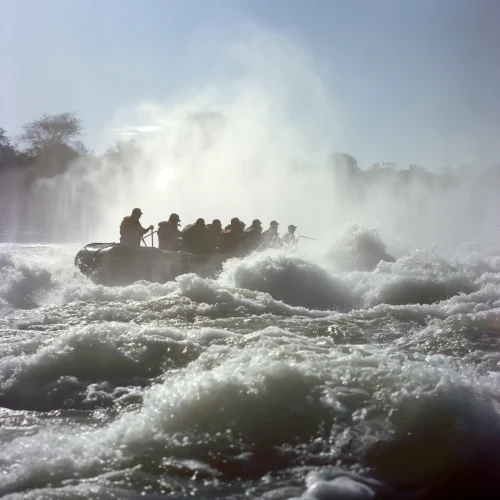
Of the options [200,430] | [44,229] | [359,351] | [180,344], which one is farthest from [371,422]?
[44,229]

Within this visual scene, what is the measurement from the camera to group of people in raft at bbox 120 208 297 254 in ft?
54.1

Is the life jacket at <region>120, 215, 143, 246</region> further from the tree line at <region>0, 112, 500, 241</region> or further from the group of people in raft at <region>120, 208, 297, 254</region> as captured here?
the tree line at <region>0, 112, 500, 241</region>

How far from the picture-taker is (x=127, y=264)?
47.3 feet

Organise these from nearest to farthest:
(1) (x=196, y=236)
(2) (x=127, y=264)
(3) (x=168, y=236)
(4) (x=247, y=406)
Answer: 1. (4) (x=247, y=406)
2. (2) (x=127, y=264)
3. (3) (x=168, y=236)
4. (1) (x=196, y=236)

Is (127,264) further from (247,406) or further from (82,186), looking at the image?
(82,186)

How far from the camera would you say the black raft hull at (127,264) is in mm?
Answer: 14281

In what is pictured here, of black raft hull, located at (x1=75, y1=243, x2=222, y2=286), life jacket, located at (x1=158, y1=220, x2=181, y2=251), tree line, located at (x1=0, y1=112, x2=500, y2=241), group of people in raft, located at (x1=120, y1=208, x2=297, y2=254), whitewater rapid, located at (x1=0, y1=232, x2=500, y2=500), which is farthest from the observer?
tree line, located at (x1=0, y1=112, x2=500, y2=241)

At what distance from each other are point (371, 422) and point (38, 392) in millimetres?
3536

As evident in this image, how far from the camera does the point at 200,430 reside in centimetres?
496

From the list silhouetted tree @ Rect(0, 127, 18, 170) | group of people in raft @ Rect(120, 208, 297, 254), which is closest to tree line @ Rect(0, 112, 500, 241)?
silhouetted tree @ Rect(0, 127, 18, 170)

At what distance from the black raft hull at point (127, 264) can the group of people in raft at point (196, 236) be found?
1.23m

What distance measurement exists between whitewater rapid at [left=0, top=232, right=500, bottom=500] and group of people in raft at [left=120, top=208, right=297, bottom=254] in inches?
245

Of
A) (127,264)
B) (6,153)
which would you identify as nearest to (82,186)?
(6,153)

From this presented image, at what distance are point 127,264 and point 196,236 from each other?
3.63 m
